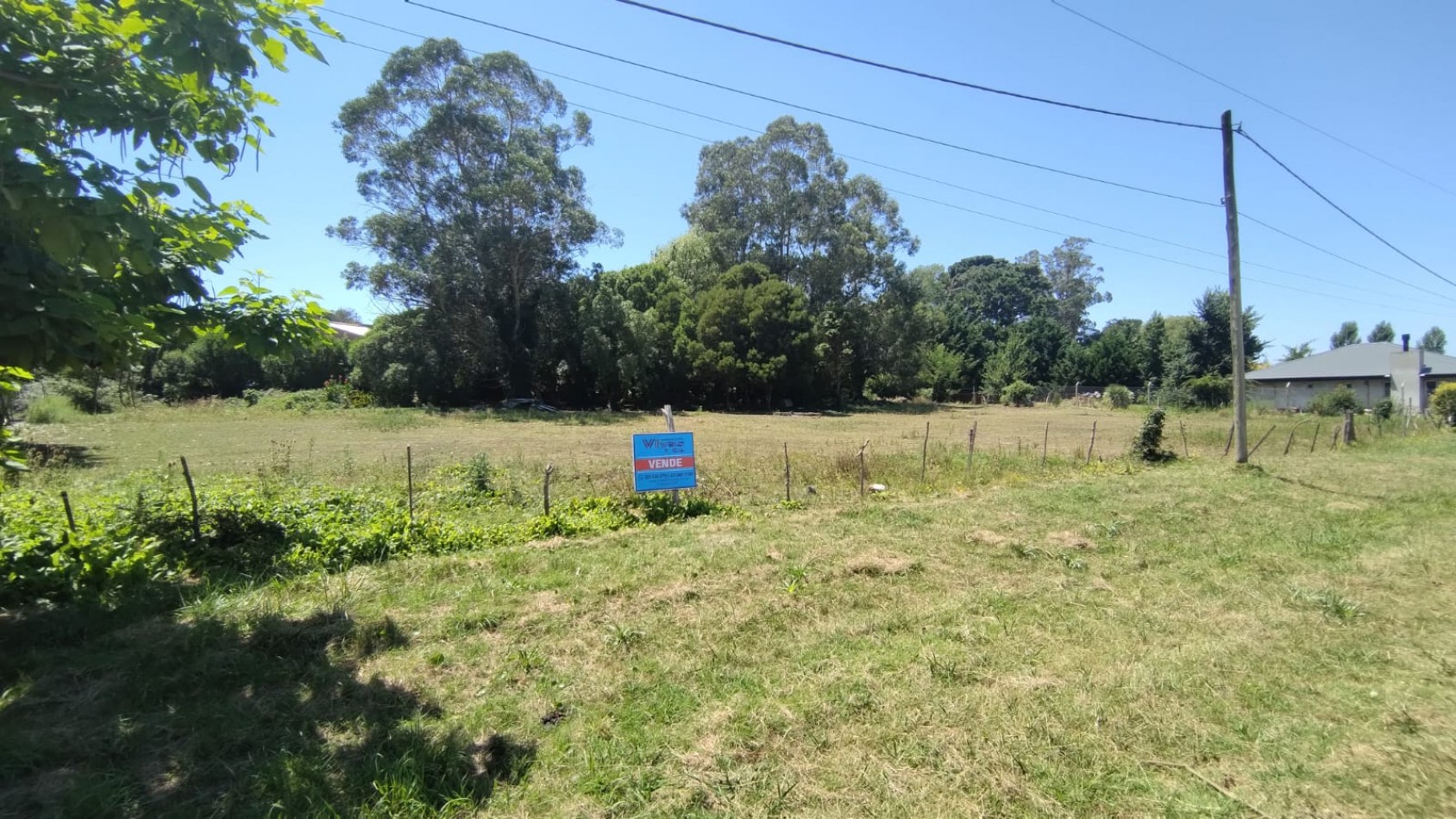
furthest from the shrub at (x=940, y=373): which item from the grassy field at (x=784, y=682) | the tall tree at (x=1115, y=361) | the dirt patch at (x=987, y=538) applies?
the dirt patch at (x=987, y=538)

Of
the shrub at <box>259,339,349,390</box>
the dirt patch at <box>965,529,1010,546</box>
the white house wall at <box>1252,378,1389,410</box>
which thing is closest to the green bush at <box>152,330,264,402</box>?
the shrub at <box>259,339,349,390</box>

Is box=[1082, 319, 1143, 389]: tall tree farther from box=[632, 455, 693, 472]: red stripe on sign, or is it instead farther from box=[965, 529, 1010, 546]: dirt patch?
box=[632, 455, 693, 472]: red stripe on sign

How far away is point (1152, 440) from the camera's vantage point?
1432cm

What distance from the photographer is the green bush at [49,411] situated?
21047 millimetres

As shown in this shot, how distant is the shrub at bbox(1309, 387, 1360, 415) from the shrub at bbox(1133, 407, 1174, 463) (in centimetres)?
2401

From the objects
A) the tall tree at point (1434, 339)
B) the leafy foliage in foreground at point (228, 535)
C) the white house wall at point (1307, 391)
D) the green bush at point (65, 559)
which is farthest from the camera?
the tall tree at point (1434, 339)

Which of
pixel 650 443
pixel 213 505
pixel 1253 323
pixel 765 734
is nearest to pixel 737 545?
pixel 650 443

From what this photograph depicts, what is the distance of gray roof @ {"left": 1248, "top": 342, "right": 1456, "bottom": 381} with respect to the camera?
33406mm

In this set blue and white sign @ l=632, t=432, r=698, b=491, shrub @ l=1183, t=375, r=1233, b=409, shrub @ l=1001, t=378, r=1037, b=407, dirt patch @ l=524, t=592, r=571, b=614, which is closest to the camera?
dirt patch @ l=524, t=592, r=571, b=614

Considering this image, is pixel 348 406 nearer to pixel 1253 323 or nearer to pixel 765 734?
pixel 765 734

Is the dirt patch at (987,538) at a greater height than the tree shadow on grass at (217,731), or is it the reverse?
the dirt patch at (987,538)

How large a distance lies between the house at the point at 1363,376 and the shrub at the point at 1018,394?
14.0 m

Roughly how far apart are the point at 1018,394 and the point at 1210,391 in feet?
45.3

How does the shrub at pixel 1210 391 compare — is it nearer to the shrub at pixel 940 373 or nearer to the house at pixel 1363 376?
the house at pixel 1363 376
